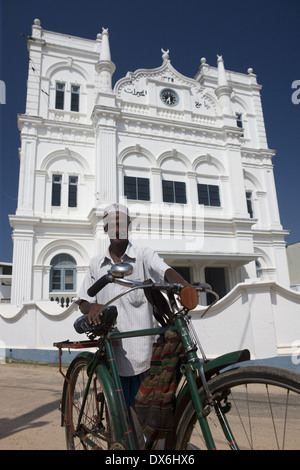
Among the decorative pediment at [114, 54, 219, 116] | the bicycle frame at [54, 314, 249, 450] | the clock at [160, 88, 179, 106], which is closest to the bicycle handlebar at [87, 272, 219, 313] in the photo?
the bicycle frame at [54, 314, 249, 450]

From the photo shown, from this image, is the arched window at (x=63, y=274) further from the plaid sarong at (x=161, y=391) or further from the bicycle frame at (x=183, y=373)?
the plaid sarong at (x=161, y=391)

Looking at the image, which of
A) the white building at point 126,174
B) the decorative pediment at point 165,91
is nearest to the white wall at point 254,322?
the white building at point 126,174

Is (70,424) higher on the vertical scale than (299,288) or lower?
lower

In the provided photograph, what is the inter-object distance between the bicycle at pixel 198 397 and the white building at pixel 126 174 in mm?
10851

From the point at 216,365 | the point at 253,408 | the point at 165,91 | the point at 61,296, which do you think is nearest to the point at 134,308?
the point at 216,365

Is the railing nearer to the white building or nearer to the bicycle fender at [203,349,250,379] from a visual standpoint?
the white building

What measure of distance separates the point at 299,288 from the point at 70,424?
15.2m

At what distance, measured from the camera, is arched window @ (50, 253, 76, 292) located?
13656 mm

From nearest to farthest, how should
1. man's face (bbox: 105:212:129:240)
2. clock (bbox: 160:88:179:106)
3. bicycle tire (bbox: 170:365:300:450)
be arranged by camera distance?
bicycle tire (bbox: 170:365:300:450) < man's face (bbox: 105:212:129:240) < clock (bbox: 160:88:179:106)

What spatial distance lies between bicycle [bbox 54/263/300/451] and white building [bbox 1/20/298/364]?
10.9 metres

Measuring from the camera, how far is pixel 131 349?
80.0 inches
